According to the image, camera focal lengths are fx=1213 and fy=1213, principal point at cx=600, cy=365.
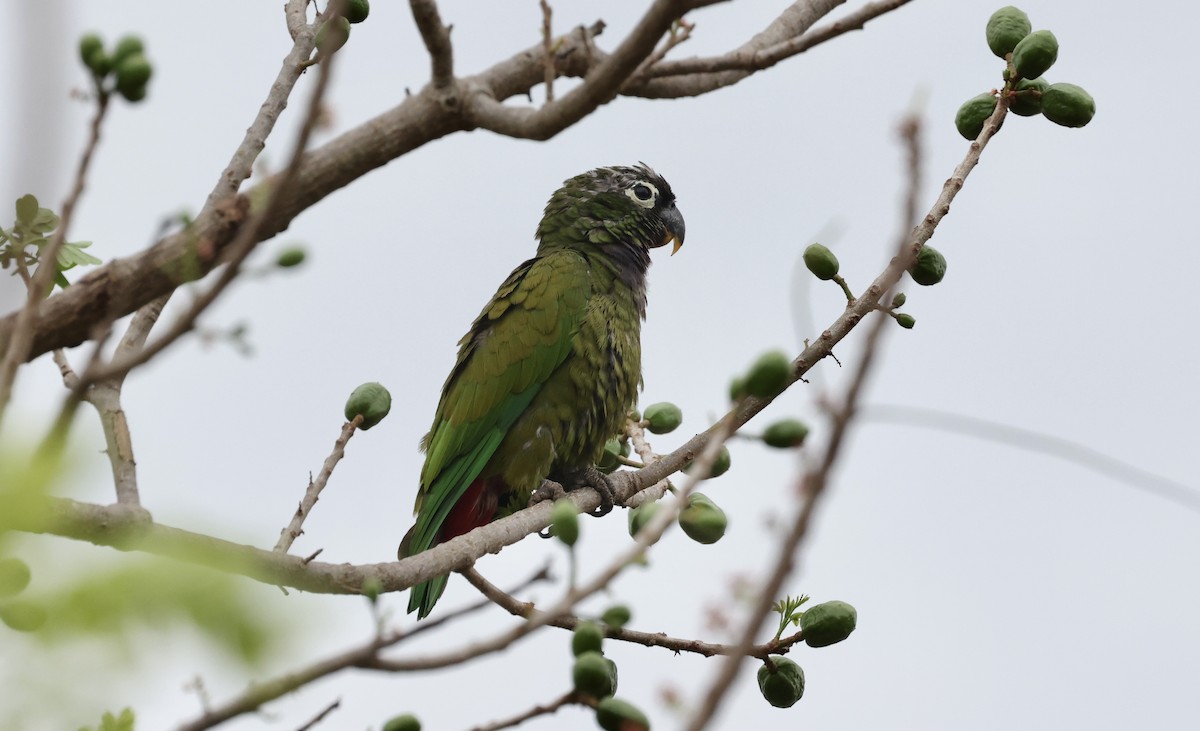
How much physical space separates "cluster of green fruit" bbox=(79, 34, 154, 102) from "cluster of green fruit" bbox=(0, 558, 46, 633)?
84 cm

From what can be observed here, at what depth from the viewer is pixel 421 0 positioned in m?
2.58

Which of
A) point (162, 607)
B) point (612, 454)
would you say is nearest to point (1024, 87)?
point (612, 454)

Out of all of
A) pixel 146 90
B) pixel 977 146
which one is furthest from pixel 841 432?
pixel 977 146

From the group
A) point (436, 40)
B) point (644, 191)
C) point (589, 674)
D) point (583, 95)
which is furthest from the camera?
point (644, 191)

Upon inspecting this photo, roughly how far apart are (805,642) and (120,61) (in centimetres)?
244

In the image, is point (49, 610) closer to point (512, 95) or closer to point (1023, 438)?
point (1023, 438)

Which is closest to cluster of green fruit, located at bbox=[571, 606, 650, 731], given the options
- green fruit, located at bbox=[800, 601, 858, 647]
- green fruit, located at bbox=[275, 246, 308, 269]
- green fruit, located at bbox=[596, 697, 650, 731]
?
green fruit, located at bbox=[596, 697, 650, 731]

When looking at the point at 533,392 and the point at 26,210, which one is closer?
the point at 26,210

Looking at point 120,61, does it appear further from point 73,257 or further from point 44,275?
point 73,257

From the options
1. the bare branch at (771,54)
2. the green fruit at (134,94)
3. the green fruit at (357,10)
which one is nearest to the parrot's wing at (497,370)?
the green fruit at (357,10)

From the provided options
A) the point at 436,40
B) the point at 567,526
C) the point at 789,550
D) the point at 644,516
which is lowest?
the point at 789,550

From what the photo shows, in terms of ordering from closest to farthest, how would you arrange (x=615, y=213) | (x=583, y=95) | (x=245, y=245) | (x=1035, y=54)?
(x=245, y=245)
(x=583, y=95)
(x=1035, y=54)
(x=615, y=213)

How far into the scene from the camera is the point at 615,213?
6629 millimetres

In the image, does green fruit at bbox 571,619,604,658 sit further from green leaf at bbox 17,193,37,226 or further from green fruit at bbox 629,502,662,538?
green leaf at bbox 17,193,37,226
